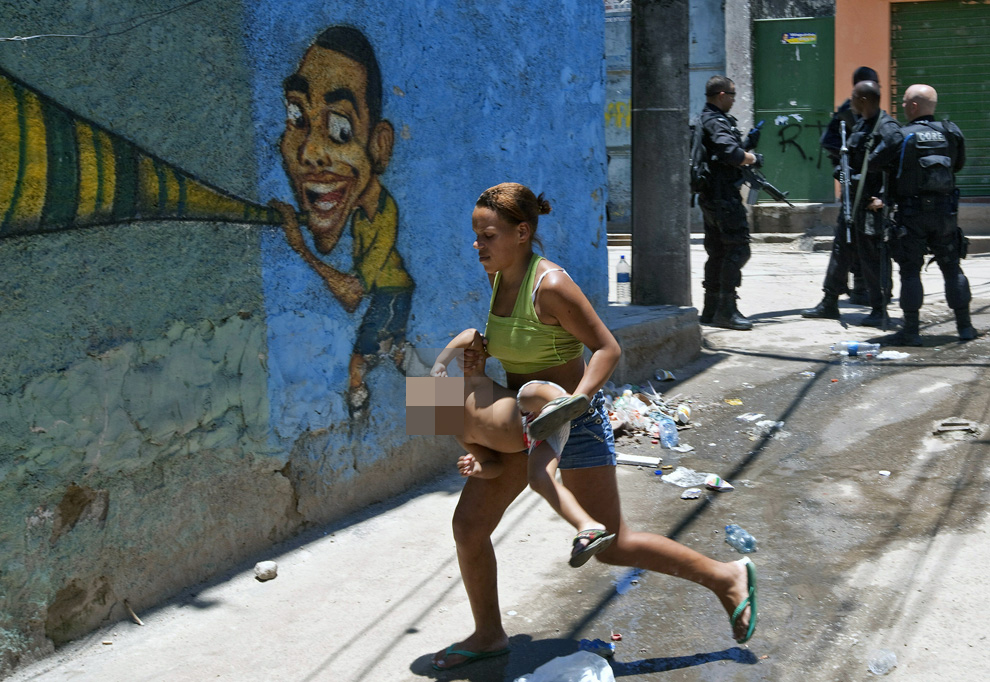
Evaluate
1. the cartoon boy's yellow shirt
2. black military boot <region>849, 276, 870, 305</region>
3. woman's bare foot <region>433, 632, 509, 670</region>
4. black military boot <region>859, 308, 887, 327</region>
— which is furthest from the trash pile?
black military boot <region>849, 276, 870, 305</region>

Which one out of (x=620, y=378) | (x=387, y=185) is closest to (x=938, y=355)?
(x=620, y=378)

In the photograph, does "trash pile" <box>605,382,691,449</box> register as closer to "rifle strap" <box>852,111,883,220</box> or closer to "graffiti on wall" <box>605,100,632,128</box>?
"rifle strap" <box>852,111,883,220</box>

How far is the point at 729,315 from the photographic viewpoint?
29.9ft

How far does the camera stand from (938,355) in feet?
25.6

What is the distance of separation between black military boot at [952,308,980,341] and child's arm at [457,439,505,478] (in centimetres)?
625

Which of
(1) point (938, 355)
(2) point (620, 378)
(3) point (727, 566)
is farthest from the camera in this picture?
(1) point (938, 355)

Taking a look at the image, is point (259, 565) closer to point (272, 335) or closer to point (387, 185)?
point (272, 335)

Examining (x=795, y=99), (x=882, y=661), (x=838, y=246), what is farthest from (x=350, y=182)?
(x=795, y=99)

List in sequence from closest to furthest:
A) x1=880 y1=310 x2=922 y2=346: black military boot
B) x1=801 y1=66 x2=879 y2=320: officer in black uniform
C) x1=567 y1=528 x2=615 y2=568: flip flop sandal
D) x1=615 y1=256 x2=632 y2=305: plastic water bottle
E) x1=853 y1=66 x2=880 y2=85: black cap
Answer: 1. x1=567 y1=528 x2=615 y2=568: flip flop sandal
2. x1=880 y1=310 x2=922 y2=346: black military boot
3. x1=801 y1=66 x2=879 y2=320: officer in black uniform
4. x1=853 y1=66 x2=880 y2=85: black cap
5. x1=615 y1=256 x2=632 y2=305: plastic water bottle

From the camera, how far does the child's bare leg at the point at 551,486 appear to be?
3080 mm

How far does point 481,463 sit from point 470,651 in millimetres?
759

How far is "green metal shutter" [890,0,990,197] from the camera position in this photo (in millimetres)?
15195

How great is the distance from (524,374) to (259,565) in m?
1.74

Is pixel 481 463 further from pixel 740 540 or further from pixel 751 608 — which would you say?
pixel 740 540
